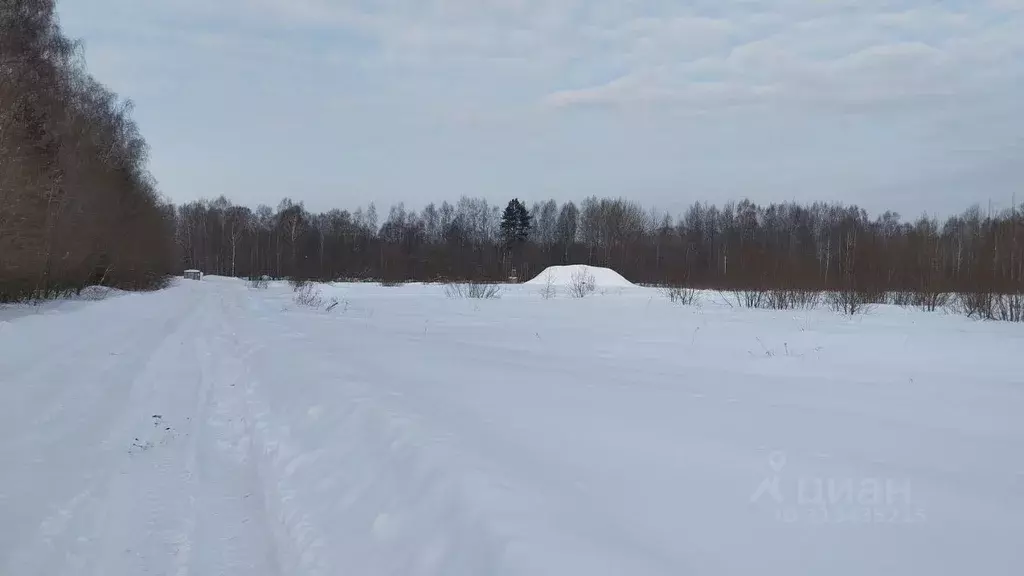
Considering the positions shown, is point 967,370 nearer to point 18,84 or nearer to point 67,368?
point 67,368

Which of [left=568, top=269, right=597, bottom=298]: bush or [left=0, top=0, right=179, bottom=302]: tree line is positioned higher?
[left=0, top=0, right=179, bottom=302]: tree line

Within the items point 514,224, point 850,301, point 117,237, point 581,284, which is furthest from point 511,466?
point 514,224

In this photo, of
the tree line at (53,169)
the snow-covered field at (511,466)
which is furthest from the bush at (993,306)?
the tree line at (53,169)

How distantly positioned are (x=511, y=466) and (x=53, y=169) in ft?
76.7

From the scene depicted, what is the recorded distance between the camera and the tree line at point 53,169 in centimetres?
1625

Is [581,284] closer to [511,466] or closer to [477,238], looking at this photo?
[511,466]

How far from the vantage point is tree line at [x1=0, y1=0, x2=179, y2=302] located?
16.2m

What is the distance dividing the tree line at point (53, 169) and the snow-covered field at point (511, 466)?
12.0 meters

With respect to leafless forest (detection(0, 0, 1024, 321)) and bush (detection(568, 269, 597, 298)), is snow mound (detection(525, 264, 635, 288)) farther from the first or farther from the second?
leafless forest (detection(0, 0, 1024, 321))

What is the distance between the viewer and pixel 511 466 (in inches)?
147

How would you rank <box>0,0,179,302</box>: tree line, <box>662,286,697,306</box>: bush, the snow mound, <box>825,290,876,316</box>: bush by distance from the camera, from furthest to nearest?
the snow mound < <box>662,286,697,306</box>: bush < <box>825,290,876,316</box>: bush < <box>0,0,179,302</box>: tree line

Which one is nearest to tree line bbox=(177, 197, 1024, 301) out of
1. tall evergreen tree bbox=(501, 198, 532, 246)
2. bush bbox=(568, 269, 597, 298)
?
tall evergreen tree bbox=(501, 198, 532, 246)

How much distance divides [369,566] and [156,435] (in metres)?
3.25

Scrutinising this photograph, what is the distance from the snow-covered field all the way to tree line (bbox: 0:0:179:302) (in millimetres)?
11985
